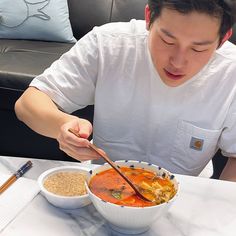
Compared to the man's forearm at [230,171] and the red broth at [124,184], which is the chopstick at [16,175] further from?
the man's forearm at [230,171]

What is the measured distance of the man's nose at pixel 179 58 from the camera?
3.26ft

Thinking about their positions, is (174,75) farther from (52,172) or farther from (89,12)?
(89,12)

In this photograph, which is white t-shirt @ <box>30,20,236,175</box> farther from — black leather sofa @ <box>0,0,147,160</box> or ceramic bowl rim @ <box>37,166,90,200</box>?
black leather sofa @ <box>0,0,147,160</box>

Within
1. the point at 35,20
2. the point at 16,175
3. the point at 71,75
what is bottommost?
the point at 35,20

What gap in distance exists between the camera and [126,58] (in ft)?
4.12

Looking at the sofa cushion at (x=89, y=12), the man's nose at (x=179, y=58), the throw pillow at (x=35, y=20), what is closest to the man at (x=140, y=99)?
the man's nose at (x=179, y=58)

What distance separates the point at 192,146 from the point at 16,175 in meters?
0.57

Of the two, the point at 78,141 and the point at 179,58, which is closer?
the point at 78,141

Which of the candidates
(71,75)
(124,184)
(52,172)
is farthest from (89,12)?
(124,184)

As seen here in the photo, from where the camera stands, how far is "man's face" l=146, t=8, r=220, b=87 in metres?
0.94

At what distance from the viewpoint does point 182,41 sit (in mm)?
966

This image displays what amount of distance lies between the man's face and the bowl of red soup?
0.94 feet

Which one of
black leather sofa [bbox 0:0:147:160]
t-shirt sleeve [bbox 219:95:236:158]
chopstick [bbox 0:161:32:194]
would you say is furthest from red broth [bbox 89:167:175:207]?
black leather sofa [bbox 0:0:147:160]

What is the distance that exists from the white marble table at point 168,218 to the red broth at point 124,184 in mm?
67
